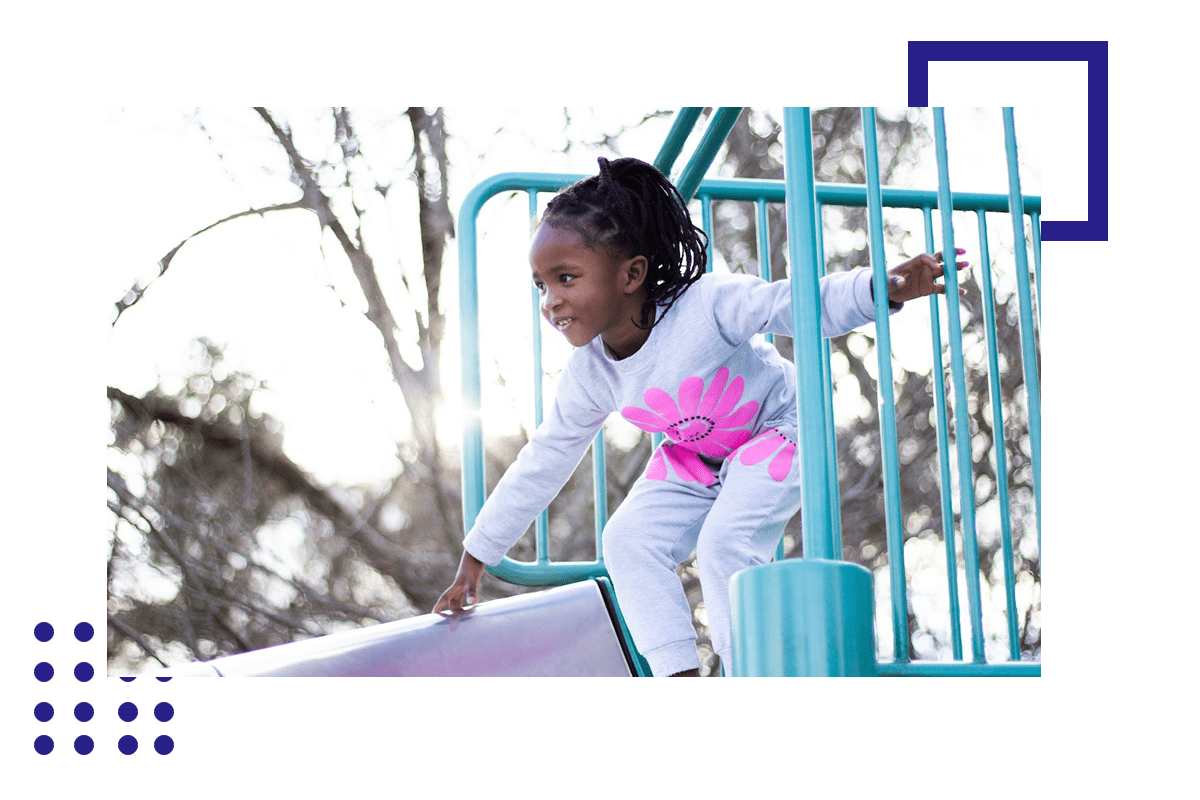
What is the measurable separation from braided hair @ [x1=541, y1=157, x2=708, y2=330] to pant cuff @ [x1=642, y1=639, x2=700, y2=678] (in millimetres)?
419

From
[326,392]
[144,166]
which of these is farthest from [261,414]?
[144,166]

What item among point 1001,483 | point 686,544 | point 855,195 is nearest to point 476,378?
point 686,544

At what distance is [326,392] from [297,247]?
42 cm

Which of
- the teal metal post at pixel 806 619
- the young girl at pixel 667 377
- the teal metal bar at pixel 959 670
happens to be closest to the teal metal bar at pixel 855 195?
the young girl at pixel 667 377

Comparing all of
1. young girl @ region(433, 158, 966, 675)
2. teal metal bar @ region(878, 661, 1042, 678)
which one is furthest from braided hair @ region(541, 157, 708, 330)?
teal metal bar @ region(878, 661, 1042, 678)

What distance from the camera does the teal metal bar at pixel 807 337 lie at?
103 centimetres

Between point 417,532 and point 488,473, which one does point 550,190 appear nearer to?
point 488,473

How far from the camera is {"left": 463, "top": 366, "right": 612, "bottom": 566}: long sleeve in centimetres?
165

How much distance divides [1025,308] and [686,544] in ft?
1.70

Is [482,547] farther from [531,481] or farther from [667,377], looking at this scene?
[667,377]

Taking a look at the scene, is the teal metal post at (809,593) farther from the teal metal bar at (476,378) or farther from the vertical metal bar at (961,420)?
the teal metal bar at (476,378)

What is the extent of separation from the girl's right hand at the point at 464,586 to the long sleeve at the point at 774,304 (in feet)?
1.56

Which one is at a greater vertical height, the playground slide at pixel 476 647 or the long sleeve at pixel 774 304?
the long sleeve at pixel 774 304
